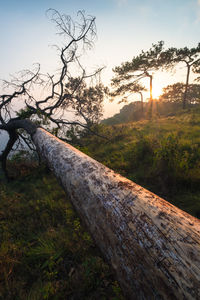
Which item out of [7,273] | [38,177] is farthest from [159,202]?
[38,177]

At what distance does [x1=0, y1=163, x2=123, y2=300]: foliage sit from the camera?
5.24 ft

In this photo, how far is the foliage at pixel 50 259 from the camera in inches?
62.8

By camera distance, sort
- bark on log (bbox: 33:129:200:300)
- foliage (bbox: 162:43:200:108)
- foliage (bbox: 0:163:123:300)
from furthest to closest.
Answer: foliage (bbox: 162:43:200:108) < foliage (bbox: 0:163:123:300) < bark on log (bbox: 33:129:200:300)

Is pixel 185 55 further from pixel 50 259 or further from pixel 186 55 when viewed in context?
pixel 50 259

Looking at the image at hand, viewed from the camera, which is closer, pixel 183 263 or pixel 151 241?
pixel 183 263

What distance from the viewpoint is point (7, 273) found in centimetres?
183

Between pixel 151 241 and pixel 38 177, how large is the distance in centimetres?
564

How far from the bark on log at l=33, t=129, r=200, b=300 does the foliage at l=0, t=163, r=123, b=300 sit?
2.85ft

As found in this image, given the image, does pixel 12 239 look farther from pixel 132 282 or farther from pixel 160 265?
pixel 160 265

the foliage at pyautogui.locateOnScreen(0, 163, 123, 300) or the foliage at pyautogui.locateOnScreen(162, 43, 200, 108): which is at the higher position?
Answer: the foliage at pyautogui.locateOnScreen(162, 43, 200, 108)

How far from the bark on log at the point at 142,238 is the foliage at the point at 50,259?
0.87 m

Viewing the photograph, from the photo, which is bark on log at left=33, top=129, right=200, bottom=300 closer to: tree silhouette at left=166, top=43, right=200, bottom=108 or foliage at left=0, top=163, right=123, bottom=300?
foliage at left=0, top=163, right=123, bottom=300

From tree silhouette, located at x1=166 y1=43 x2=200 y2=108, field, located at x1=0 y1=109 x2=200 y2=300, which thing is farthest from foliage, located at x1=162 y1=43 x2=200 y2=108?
field, located at x1=0 y1=109 x2=200 y2=300

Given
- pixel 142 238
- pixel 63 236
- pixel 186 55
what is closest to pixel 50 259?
pixel 63 236
